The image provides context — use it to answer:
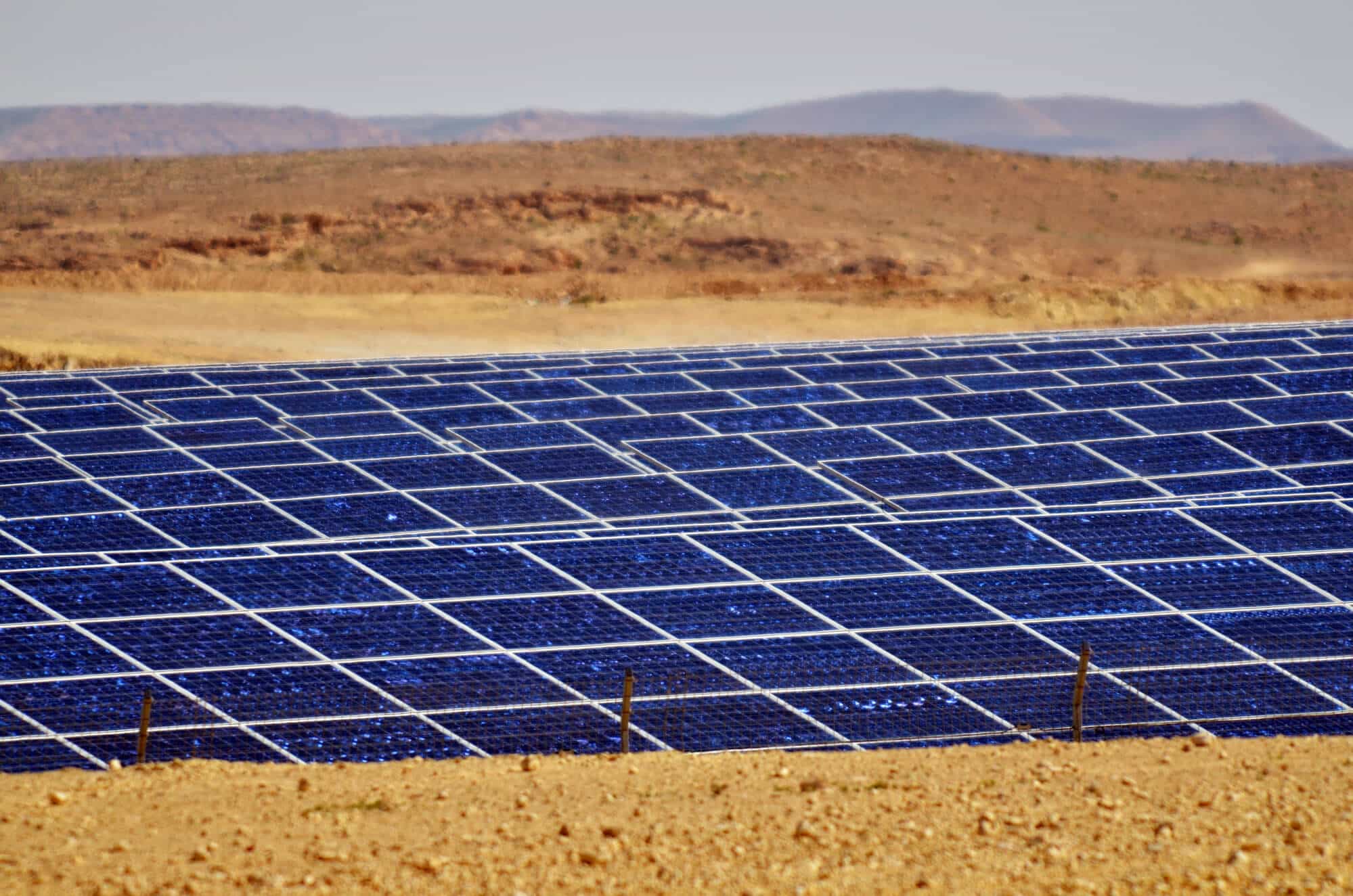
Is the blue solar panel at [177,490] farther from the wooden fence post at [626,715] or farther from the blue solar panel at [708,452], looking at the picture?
the wooden fence post at [626,715]

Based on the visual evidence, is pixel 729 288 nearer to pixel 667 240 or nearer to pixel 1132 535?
pixel 667 240

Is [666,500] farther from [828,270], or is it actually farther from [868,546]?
[828,270]

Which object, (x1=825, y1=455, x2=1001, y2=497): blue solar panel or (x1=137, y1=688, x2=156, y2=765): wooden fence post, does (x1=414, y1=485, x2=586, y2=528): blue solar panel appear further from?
(x1=137, y1=688, x2=156, y2=765): wooden fence post

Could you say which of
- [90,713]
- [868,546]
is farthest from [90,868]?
[868,546]

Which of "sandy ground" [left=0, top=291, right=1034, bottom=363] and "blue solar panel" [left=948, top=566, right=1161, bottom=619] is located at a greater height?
"blue solar panel" [left=948, top=566, right=1161, bottom=619]

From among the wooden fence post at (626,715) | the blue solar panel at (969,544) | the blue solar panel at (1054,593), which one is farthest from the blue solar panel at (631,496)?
the wooden fence post at (626,715)

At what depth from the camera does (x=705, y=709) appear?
16719 mm

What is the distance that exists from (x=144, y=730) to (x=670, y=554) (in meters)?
7.17

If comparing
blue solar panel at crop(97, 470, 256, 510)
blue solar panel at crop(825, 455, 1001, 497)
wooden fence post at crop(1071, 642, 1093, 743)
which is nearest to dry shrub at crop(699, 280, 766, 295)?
blue solar panel at crop(825, 455, 1001, 497)

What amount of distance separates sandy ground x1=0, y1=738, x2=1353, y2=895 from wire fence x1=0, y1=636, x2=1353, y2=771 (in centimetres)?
110

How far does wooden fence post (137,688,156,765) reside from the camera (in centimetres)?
1515

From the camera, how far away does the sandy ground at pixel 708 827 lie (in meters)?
11.4

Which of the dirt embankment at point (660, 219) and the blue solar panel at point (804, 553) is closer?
the blue solar panel at point (804, 553)

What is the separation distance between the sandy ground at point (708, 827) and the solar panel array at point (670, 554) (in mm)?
1867
